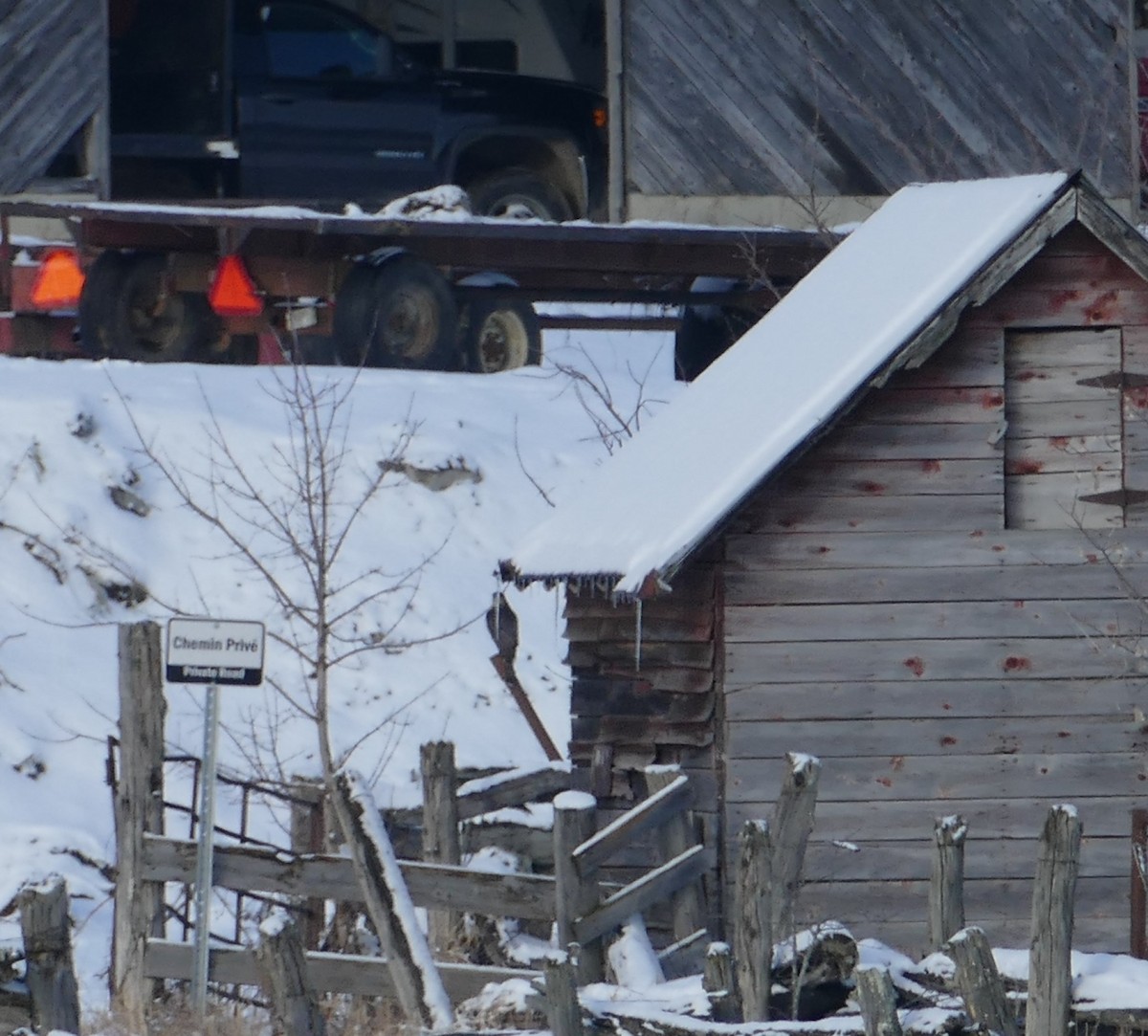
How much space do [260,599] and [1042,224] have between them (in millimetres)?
8415

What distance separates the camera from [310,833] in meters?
13.4

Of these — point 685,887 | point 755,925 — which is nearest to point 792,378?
point 685,887

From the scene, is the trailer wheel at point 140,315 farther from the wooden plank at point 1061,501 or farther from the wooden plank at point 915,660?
the wooden plank at point 1061,501

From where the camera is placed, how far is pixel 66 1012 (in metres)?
7.88

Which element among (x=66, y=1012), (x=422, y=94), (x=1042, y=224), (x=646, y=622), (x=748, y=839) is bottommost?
(x=66, y=1012)

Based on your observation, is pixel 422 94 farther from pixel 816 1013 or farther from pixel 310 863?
pixel 816 1013

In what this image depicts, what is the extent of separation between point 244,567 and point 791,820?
1042 cm

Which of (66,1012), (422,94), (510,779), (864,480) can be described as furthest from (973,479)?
(422,94)

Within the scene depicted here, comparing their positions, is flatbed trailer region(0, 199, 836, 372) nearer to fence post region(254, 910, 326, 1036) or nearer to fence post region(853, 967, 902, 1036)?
fence post region(254, 910, 326, 1036)

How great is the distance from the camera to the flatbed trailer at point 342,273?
18.5 m

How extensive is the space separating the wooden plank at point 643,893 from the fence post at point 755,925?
79.7 inches

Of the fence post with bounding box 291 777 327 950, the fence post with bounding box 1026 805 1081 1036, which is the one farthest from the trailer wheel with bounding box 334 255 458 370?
the fence post with bounding box 1026 805 1081 1036

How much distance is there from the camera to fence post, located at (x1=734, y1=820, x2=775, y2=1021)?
829 centimetres

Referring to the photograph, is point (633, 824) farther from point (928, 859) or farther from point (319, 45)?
point (319, 45)
